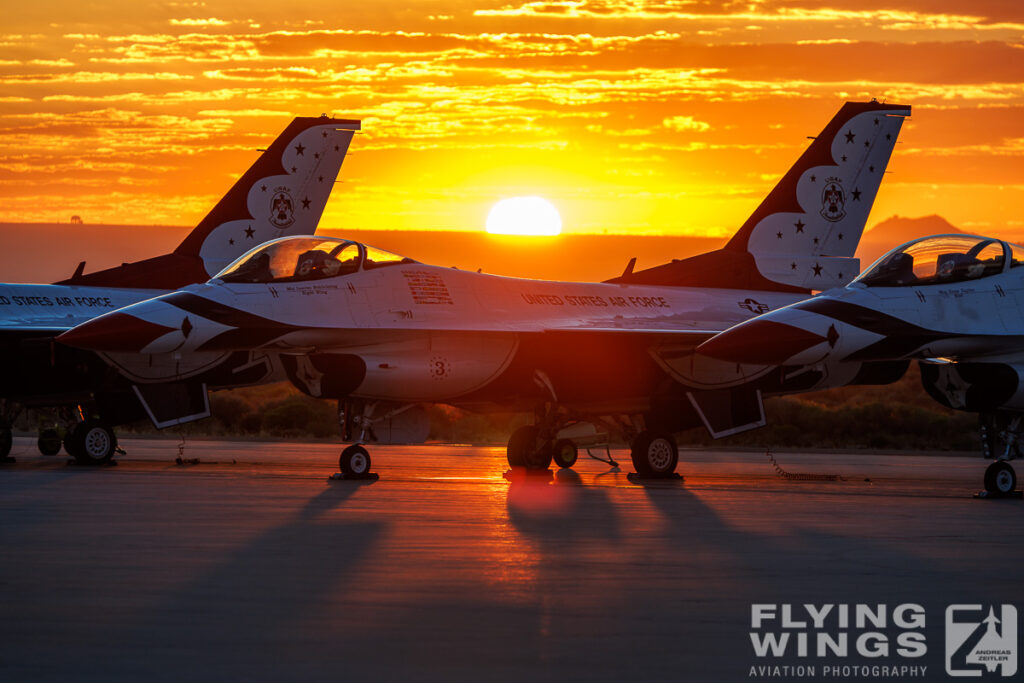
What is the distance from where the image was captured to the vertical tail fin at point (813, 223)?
22.8 meters

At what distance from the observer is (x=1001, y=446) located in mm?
15406

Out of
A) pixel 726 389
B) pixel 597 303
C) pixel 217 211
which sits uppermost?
pixel 217 211

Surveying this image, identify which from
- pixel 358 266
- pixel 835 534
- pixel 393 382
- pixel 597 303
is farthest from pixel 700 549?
pixel 597 303

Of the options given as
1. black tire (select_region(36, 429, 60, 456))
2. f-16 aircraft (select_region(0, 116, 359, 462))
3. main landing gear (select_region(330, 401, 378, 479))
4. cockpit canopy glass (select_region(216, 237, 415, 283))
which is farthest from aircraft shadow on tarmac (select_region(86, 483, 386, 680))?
black tire (select_region(36, 429, 60, 456))

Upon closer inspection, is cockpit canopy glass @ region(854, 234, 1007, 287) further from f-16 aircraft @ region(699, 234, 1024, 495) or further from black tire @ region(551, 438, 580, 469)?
black tire @ region(551, 438, 580, 469)

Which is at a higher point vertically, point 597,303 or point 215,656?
point 597,303

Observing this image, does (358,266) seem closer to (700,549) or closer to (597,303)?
(597,303)

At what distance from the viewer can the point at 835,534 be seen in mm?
11102

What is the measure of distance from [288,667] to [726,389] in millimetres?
13783

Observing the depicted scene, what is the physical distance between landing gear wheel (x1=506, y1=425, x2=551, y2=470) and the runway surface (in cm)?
285

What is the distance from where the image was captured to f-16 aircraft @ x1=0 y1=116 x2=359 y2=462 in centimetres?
1938

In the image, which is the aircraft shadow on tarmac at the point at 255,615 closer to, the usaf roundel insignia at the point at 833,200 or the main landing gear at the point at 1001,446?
the main landing gear at the point at 1001,446

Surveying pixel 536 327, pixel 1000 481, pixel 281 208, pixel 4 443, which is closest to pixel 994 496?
pixel 1000 481

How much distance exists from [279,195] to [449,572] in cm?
1872
